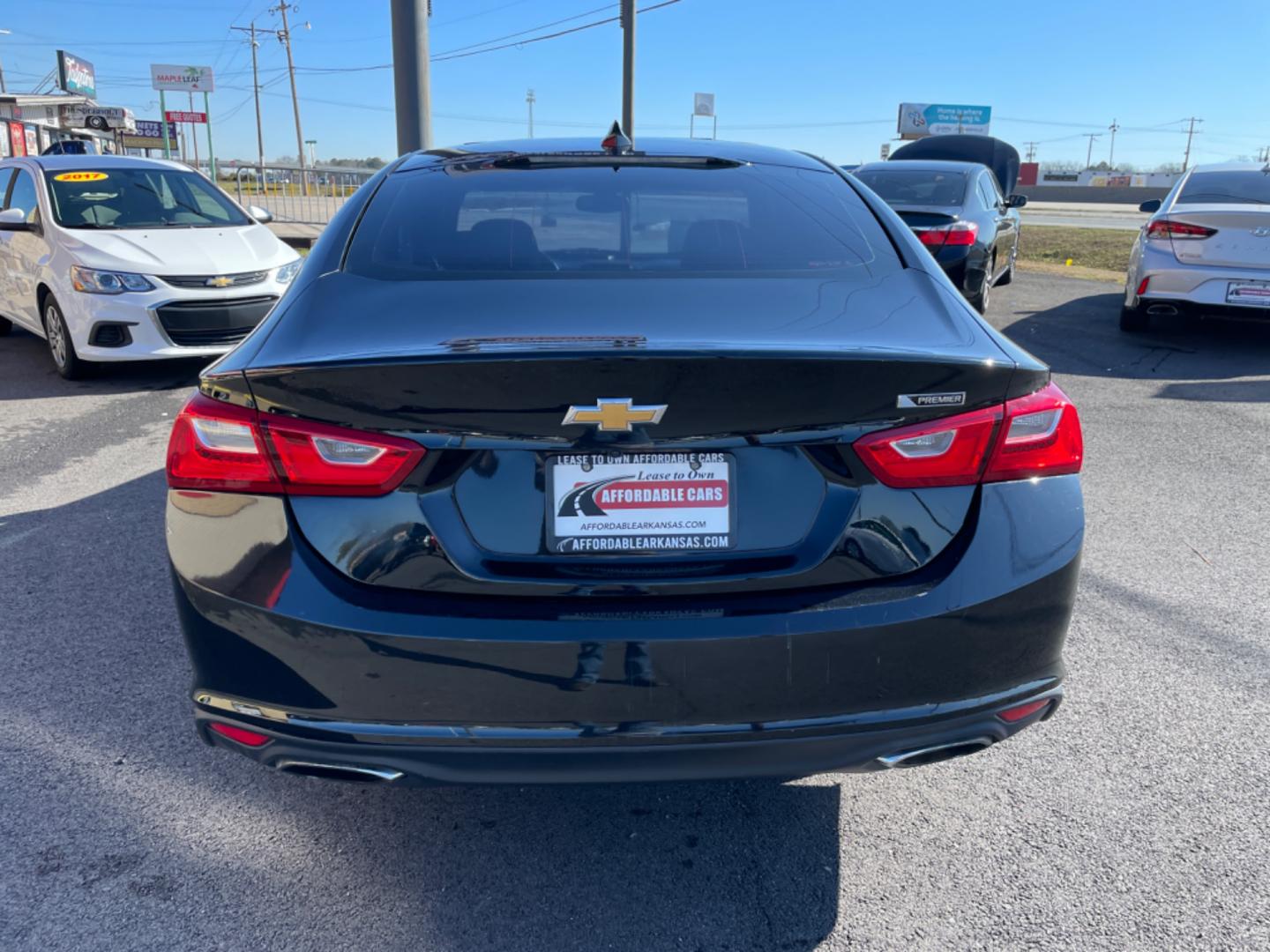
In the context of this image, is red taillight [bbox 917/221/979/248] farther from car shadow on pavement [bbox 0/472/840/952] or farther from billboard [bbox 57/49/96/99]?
billboard [bbox 57/49/96/99]

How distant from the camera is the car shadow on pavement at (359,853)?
84.0 inches

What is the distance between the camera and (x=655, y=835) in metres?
2.48

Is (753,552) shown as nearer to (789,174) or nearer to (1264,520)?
(789,174)

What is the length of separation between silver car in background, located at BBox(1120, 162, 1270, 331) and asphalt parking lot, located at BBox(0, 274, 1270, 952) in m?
5.41

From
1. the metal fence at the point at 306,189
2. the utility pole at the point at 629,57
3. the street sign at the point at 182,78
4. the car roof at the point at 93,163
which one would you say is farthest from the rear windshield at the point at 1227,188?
the street sign at the point at 182,78

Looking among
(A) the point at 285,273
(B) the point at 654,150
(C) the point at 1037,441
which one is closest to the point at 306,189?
(A) the point at 285,273

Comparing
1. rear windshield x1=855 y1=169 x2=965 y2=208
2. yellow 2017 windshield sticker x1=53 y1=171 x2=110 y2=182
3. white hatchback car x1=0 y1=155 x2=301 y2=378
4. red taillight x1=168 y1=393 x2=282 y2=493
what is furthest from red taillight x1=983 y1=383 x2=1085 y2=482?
yellow 2017 windshield sticker x1=53 y1=171 x2=110 y2=182

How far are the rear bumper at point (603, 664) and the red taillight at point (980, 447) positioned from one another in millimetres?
58

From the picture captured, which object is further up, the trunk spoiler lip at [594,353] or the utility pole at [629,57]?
the utility pole at [629,57]

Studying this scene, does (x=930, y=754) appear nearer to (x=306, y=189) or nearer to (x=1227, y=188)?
(x=1227, y=188)

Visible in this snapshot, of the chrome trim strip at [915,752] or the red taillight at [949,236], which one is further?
the red taillight at [949,236]

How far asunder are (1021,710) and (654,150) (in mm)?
2073

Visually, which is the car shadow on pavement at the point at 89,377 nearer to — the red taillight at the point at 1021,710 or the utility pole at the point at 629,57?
the red taillight at the point at 1021,710

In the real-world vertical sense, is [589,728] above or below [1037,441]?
below
